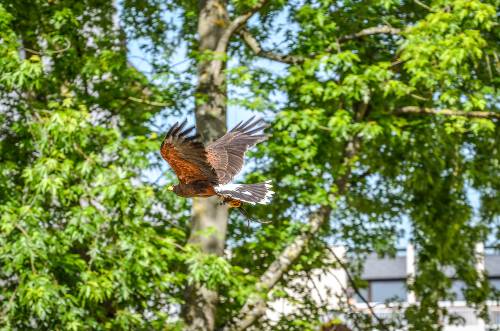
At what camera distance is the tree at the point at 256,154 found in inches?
495

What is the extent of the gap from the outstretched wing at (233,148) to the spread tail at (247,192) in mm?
116

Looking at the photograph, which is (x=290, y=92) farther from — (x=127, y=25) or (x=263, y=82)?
(x=127, y=25)

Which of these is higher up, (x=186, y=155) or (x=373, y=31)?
(x=373, y=31)

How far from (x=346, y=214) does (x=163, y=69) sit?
3472 mm

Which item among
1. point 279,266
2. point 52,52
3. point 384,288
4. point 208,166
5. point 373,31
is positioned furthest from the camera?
point 384,288

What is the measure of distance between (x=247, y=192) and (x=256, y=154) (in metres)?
6.22

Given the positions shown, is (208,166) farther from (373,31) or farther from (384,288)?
(384,288)

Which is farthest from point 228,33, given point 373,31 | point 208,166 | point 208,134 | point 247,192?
point 208,166

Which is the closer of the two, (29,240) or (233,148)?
(233,148)

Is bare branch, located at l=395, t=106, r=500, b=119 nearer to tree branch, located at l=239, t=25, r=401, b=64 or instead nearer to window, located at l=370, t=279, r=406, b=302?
tree branch, located at l=239, t=25, r=401, b=64

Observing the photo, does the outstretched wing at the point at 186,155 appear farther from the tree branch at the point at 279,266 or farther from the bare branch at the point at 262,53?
the bare branch at the point at 262,53

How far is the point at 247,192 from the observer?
301 inches

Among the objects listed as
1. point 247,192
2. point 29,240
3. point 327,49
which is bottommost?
point 247,192

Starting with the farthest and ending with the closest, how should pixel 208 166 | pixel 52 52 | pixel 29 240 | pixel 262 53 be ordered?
pixel 262 53
pixel 52 52
pixel 29 240
pixel 208 166
